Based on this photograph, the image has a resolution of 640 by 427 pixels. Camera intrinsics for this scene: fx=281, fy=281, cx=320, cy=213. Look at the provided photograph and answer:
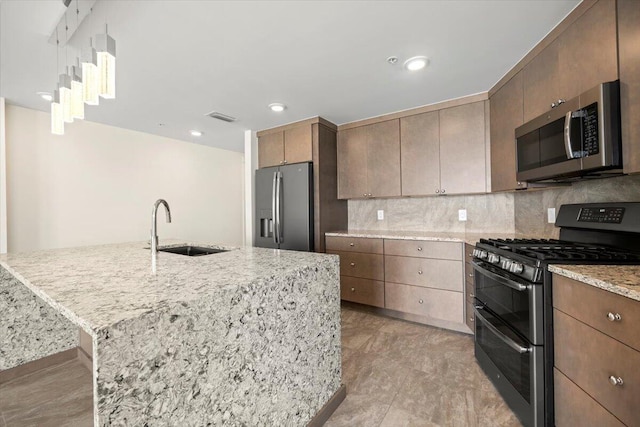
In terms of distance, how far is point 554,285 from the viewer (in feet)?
4.42

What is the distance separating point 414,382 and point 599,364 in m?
1.06

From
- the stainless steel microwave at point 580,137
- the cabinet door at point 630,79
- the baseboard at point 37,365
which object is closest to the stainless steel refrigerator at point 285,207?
the baseboard at point 37,365

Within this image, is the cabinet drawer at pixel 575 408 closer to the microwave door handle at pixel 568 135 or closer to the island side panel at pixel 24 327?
the microwave door handle at pixel 568 135

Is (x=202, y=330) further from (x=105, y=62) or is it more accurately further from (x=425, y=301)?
(x=425, y=301)

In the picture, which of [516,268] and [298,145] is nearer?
[516,268]

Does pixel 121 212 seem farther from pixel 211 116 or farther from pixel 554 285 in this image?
pixel 554 285

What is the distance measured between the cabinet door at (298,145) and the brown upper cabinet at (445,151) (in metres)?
1.09

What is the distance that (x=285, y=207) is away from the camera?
137 inches

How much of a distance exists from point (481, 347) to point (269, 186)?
9.06ft

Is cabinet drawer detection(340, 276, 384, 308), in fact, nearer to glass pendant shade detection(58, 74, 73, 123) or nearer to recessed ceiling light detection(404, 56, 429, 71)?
recessed ceiling light detection(404, 56, 429, 71)

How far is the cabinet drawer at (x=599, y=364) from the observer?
0.98 meters

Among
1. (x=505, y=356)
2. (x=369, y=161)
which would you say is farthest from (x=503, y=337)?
(x=369, y=161)

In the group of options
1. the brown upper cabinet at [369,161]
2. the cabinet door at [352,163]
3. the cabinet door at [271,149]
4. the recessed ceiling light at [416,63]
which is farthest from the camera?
the cabinet door at [271,149]

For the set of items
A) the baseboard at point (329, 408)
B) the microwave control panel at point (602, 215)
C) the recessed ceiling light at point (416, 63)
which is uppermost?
the recessed ceiling light at point (416, 63)
